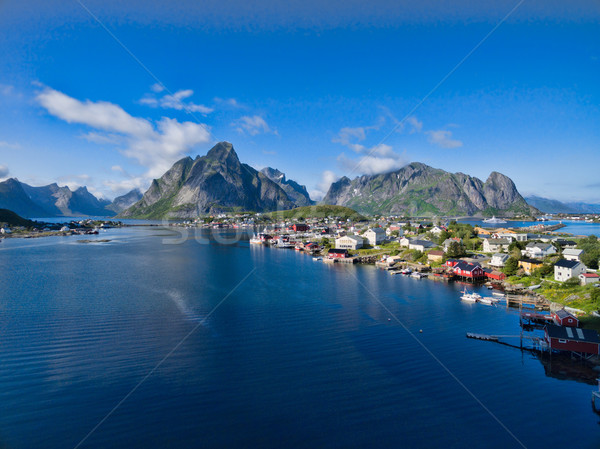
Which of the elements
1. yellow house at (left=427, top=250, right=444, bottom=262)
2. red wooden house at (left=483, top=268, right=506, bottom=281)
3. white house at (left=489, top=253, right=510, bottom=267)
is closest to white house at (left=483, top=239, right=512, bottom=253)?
white house at (left=489, top=253, right=510, bottom=267)

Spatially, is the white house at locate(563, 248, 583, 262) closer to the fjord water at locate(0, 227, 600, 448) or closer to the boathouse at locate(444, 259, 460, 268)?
the boathouse at locate(444, 259, 460, 268)

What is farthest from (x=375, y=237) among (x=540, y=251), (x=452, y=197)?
(x=452, y=197)

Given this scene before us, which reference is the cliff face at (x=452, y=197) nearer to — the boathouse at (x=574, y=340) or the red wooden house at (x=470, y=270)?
the red wooden house at (x=470, y=270)

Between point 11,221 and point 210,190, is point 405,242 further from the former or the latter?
point 210,190

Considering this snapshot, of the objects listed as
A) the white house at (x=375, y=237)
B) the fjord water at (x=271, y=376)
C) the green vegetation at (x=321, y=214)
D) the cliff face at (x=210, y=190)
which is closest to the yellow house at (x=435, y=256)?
the fjord water at (x=271, y=376)

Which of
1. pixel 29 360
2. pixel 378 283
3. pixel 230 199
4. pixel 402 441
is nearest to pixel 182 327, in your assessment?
pixel 29 360

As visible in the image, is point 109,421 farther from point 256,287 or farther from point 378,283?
point 378,283
